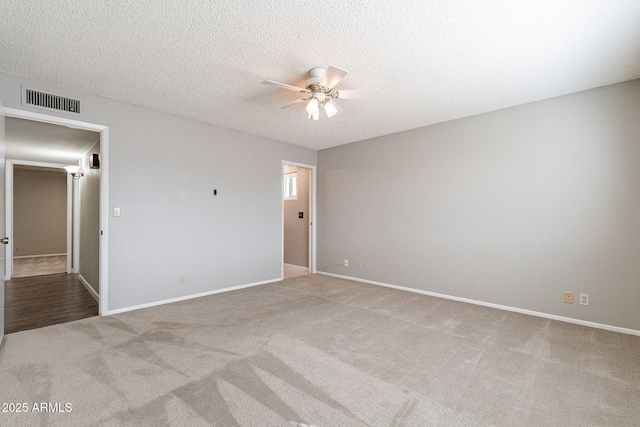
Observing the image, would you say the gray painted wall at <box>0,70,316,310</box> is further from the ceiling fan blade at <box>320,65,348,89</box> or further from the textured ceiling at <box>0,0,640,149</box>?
the ceiling fan blade at <box>320,65,348,89</box>

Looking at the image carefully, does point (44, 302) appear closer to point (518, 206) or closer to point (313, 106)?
point (313, 106)

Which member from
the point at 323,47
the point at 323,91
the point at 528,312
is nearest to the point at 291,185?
the point at 323,91

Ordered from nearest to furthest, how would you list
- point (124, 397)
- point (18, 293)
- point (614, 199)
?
point (124, 397) < point (614, 199) < point (18, 293)

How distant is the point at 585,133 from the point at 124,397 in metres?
4.87

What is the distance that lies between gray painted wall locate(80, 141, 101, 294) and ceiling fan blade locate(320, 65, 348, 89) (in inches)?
138

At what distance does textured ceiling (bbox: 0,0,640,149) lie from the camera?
1955 mm

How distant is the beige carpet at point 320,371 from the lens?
1679mm

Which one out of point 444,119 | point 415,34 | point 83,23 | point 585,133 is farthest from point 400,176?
point 83,23

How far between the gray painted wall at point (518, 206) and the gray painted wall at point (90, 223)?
415 centimetres

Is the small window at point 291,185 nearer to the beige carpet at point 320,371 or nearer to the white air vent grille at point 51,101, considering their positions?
the beige carpet at point 320,371

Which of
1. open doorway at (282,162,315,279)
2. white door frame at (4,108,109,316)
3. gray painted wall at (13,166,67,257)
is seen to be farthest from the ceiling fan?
gray painted wall at (13,166,67,257)

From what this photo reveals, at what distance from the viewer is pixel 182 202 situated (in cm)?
404

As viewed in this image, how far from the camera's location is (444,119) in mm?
4102

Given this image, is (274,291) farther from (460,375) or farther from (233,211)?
(460,375)
